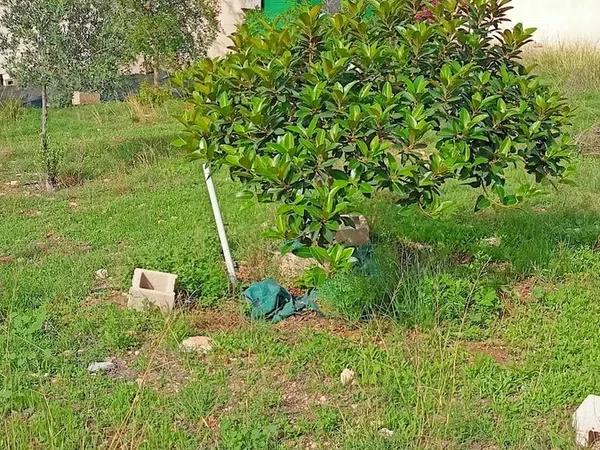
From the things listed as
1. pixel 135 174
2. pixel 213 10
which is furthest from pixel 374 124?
pixel 213 10

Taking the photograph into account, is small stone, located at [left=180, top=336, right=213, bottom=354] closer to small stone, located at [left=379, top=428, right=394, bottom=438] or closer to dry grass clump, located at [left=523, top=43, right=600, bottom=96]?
small stone, located at [left=379, top=428, right=394, bottom=438]

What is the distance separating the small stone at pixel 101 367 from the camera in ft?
12.8

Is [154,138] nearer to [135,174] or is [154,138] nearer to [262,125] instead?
[135,174]

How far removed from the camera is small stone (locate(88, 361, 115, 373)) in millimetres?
3898

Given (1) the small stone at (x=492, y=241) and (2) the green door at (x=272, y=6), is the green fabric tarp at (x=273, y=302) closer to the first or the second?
(1) the small stone at (x=492, y=241)

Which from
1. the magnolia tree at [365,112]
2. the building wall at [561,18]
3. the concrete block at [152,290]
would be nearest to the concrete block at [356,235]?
the concrete block at [152,290]

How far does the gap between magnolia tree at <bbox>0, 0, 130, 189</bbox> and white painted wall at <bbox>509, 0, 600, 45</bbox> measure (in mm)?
9477

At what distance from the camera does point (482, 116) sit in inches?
147

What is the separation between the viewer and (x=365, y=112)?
12.0ft

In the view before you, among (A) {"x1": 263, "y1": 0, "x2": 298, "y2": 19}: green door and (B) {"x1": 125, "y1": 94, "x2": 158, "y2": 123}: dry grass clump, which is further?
(A) {"x1": 263, "y1": 0, "x2": 298, "y2": 19}: green door

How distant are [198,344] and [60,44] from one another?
17.6 ft

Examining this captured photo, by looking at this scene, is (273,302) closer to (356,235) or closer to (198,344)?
(198,344)

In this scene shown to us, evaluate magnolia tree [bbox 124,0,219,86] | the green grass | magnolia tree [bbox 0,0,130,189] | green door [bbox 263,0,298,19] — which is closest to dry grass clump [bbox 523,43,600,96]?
green door [bbox 263,0,298,19]

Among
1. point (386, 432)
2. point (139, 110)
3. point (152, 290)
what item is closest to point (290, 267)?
point (152, 290)
